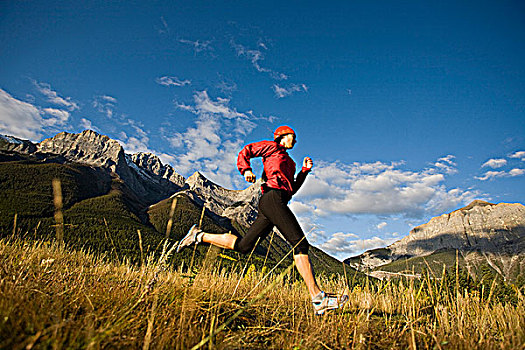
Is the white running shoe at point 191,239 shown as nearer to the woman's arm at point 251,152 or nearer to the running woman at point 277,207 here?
the running woman at point 277,207

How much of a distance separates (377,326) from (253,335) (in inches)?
59.0

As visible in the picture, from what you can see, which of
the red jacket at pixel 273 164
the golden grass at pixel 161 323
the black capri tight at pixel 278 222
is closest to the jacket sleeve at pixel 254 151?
the red jacket at pixel 273 164

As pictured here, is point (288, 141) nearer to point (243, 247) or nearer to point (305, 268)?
point (243, 247)

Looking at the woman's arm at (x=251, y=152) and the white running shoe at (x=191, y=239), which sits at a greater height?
the woman's arm at (x=251, y=152)

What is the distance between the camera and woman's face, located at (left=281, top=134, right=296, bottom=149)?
4.66 meters

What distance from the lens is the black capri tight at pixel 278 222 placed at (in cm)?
386

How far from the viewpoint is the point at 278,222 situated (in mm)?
3990

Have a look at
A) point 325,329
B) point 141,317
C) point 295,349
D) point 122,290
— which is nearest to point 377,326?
point 325,329

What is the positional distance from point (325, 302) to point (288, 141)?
2453mm

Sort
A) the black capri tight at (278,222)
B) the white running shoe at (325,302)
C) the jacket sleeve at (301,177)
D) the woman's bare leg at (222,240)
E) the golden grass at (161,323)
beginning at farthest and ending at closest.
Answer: the jacket sleeve at (301,177) < the woman's bare leg at (222,240) < the black capri tight at (278,222) < the white running shoe at (325,302) < the golden grass at (161,323)

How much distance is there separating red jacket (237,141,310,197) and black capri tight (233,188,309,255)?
148 millimetres

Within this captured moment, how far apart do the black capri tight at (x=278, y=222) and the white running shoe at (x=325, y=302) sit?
607 millimetres

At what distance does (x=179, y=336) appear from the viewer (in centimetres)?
215

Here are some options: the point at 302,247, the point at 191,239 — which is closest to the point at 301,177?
the point at 302,247
